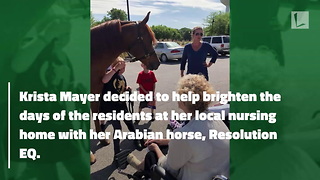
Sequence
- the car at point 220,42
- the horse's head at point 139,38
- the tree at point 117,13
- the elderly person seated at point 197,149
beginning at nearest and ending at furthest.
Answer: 1. the elderly person seated at point 197,149
2. the tree at point 117,13
3. the horse's head at point 139,38
4. the car at point 220,42

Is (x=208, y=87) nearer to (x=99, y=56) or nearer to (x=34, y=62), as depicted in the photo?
(x=34, y=62)

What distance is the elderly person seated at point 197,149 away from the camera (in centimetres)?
169

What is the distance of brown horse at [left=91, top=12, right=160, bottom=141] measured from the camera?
305 cm

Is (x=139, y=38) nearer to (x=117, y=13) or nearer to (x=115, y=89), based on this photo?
(x=115, y=89)

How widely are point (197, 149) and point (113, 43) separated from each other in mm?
1853

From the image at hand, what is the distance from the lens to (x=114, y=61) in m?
3.25

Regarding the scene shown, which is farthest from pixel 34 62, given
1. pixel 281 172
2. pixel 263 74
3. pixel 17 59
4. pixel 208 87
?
pixel 281 172

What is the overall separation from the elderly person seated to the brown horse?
1435 millimetres

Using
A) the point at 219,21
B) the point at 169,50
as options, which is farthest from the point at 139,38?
the point at 169,50

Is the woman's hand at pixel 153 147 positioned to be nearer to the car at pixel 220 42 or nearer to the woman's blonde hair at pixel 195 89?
the woman's blonde hair at pixel 195 89

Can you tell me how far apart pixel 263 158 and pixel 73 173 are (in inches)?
44.0

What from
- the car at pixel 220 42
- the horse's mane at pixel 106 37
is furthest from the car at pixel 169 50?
the horse's mane at pixel 106 37

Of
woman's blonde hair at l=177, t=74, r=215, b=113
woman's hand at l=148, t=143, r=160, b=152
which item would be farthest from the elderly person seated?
woman's hand at l=148, t=143, r=160, b=152

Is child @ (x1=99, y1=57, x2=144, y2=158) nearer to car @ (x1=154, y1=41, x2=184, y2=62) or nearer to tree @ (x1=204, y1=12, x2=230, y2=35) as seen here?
tree @ (x1=204, y1=12, x2=230, y2=35)
